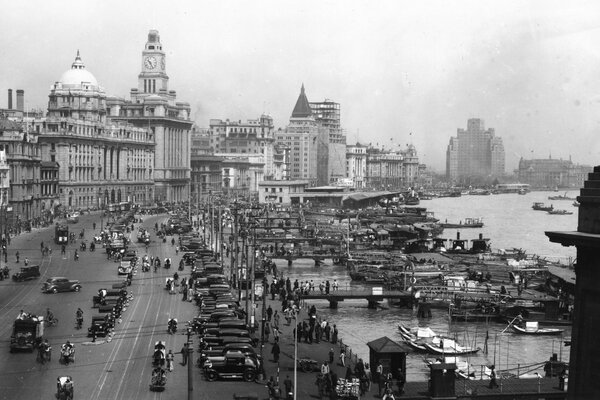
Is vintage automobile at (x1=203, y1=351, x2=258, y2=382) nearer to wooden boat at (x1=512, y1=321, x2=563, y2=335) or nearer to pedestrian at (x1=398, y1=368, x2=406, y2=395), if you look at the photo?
pedestrian at (x1=398, y1=368, x2=406, y2=395)

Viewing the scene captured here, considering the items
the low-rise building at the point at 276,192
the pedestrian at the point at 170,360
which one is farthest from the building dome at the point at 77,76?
the pedestrian at the point at 170,360

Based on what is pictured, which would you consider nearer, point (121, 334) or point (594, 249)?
point (594, 249)

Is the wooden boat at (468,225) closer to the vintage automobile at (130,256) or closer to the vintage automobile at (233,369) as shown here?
the vintage automobile at (130,256)

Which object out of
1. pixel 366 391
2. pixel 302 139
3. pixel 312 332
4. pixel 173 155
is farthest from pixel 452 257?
pixel 302 139

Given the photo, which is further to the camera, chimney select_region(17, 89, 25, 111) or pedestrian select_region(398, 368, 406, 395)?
chimney select_region(17, 89, 25, 111)

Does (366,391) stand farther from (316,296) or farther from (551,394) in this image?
(316,296)

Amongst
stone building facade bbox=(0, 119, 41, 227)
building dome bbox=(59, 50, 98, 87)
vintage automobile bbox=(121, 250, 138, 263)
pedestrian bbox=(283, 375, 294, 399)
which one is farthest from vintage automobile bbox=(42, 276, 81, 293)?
building dome bbox=(59, 50, 98, 87)
